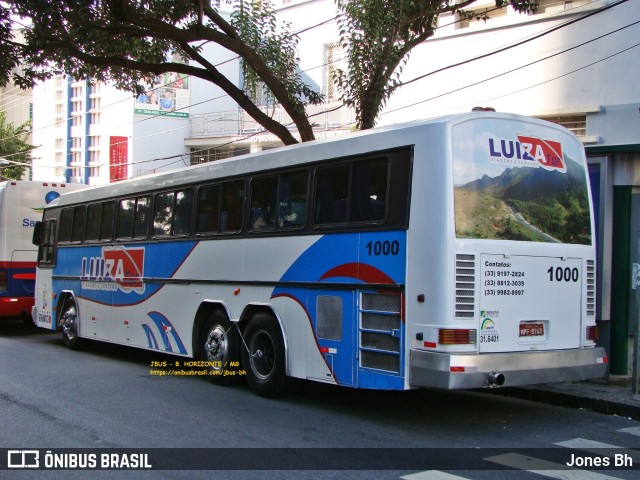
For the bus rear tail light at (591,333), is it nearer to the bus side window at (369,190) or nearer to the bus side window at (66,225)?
the bus side window at (369,190)

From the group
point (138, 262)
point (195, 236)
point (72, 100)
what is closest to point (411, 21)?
point (195, 236)

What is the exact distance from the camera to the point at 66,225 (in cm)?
1502

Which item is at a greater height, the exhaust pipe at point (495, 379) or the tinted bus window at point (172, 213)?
the tinted bus window at point (172, 213)

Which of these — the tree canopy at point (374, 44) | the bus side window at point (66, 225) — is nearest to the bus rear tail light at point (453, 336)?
the tree canopy at point (374, 44)

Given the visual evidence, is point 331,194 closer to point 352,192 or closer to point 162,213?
point 352,192

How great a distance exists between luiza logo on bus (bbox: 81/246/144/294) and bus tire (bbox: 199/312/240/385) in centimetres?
216

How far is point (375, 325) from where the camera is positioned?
791cm

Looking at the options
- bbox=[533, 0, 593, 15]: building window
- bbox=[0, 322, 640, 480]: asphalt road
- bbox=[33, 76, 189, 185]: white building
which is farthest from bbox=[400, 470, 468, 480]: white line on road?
bbox=[33, 76, 189, 185]: white building

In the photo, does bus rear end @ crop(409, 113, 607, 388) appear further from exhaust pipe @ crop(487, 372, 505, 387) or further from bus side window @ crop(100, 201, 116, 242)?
bus side window @ crop(100, 201, 116, 242)

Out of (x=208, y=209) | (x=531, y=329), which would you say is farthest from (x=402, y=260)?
(x=208, y=209)

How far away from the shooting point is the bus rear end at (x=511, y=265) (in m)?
7.23

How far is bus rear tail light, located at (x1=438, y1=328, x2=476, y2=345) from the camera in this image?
7.18 m

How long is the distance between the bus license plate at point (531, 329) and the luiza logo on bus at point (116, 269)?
274 inches

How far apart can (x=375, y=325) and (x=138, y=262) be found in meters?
5.92
